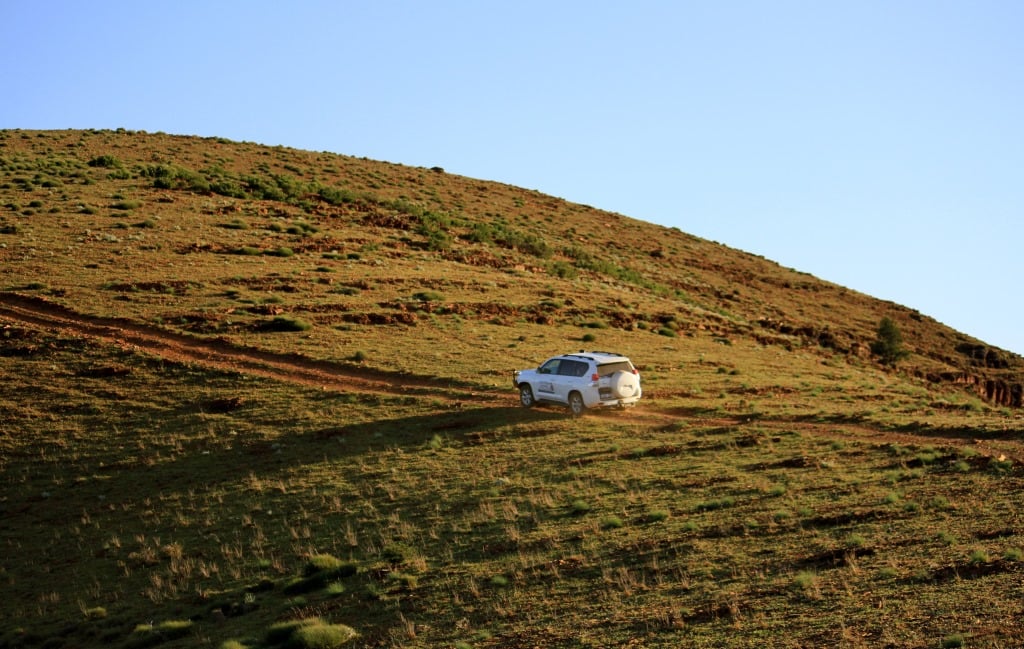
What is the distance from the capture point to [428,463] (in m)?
28.4

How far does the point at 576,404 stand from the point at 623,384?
5.68 ft

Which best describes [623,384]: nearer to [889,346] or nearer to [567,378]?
[567,378]

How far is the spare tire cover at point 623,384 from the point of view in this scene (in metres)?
32.4

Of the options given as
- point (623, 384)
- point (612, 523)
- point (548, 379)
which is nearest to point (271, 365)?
point (548, 379)

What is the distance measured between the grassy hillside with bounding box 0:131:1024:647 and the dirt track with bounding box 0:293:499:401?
0.18m

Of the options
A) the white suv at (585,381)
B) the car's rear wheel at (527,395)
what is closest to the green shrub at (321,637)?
the white suv at (585,381)

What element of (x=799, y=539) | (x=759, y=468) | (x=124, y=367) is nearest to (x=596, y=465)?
(x=759, y=468)

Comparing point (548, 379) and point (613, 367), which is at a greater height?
point (613, 367)

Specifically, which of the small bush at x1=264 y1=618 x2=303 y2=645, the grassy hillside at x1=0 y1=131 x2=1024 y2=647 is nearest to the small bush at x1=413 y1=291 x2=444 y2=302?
the grassy hillside at x1=0 y1=131 x2=1024 y2=647

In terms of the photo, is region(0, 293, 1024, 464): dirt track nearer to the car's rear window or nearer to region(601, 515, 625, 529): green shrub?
the car's rear window

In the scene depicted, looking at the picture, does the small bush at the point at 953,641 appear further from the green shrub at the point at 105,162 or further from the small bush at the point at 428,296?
the green shrub at the point at 105,162

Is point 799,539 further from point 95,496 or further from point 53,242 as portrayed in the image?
point 53,242

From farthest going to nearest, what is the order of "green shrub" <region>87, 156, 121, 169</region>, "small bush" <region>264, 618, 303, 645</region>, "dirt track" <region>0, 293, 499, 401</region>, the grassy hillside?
"green shrub" <region>87, 156, 121, 169</region>
"dirt track" <region>0, 293, 499, 401</region>
"small bush" <region>264, 618, 303, 645</region>
the grassy hillside

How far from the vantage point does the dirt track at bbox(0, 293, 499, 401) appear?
3706cm
